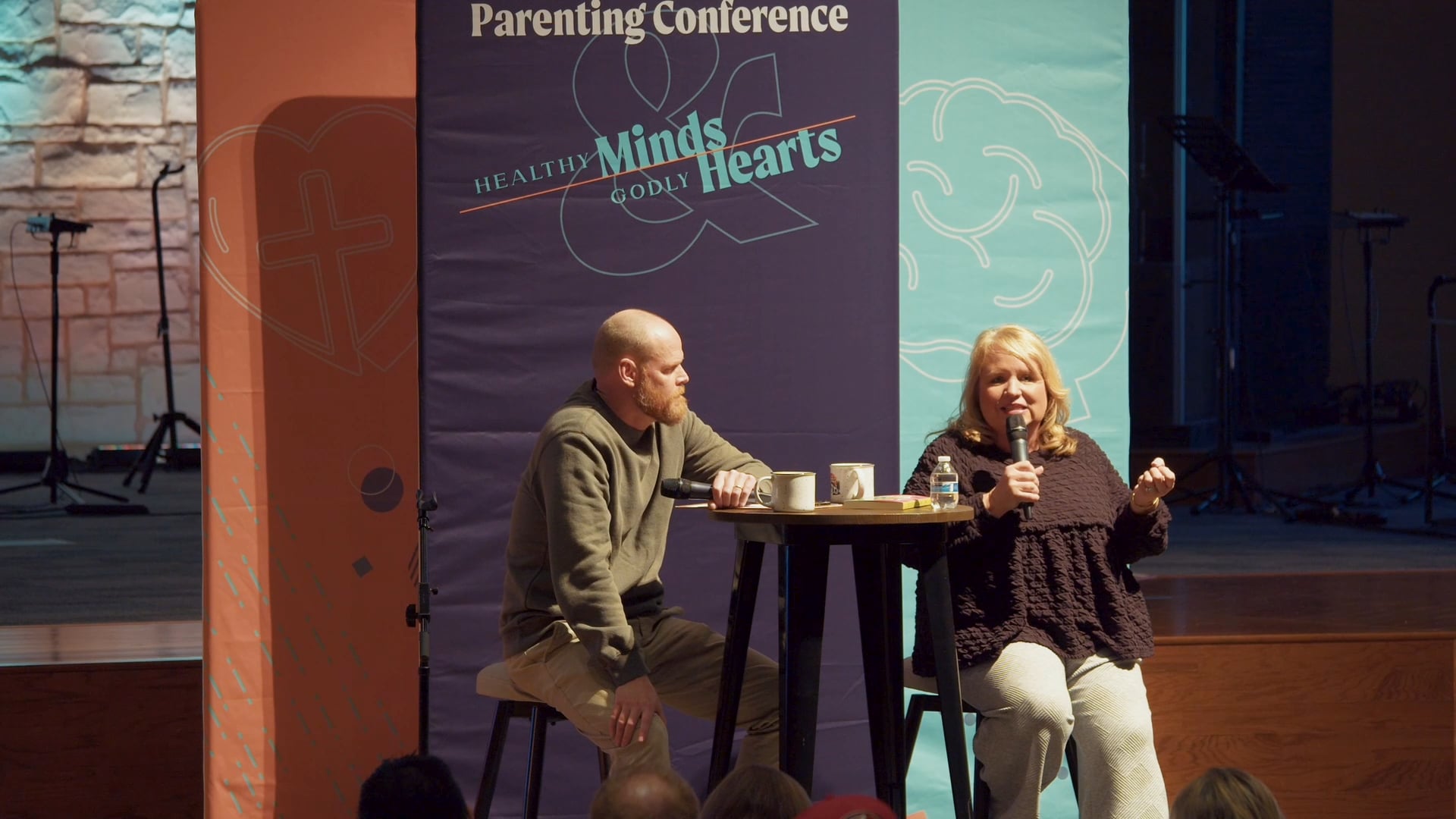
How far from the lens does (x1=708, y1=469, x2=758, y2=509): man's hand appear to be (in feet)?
8.18

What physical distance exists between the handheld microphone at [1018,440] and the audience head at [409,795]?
1.34m

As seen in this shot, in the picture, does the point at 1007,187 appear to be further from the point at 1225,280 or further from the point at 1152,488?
the point at 1225,280

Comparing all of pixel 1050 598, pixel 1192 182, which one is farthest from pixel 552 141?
pixel 1192 182

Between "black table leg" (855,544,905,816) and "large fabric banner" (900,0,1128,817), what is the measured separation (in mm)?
774

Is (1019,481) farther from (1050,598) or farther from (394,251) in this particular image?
(394,251)

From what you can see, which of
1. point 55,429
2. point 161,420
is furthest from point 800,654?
point 161,420

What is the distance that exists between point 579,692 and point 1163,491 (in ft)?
3.74

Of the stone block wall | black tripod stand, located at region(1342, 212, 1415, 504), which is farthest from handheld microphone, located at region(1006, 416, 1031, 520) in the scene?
the stone block wall

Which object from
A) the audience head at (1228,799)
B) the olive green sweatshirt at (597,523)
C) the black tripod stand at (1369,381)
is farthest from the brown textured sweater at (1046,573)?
the black tripod stand at (1369,381)

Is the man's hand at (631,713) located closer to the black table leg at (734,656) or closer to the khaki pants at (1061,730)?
the black table leg at (734,656)

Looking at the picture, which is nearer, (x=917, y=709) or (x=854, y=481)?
(x=854, y=481)

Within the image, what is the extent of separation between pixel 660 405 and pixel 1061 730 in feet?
3.10

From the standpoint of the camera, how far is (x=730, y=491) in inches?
98.2

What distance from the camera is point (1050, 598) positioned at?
2.74 m
